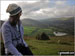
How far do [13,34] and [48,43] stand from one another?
2501 millimetres

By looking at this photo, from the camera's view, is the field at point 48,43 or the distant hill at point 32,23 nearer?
the distant hill at point 32,23

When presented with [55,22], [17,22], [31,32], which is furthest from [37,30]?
[17,22]

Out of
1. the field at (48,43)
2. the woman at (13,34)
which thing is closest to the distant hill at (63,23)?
the field at (48,43)

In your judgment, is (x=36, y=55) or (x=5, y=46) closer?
(x=5, y=46)

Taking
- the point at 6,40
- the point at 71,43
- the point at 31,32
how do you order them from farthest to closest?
the point at 71,43 → the point at 31,32 → the point at 6,40

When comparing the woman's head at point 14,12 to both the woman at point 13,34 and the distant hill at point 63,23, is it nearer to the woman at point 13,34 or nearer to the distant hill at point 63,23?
the woman at point 13,34

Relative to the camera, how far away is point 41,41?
3.96 m

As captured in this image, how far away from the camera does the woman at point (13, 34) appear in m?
1.50

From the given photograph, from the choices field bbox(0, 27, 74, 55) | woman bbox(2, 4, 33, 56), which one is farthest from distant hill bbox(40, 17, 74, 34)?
woman bbox(2, 4, 33, 56)

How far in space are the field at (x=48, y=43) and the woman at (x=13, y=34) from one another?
2141mm

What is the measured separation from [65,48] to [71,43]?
0.63ft

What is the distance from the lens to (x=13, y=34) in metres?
1.55

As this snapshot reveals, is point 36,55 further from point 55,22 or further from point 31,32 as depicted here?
point 55,22

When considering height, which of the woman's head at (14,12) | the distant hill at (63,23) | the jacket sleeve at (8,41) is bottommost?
the distant hill at (63,23)
